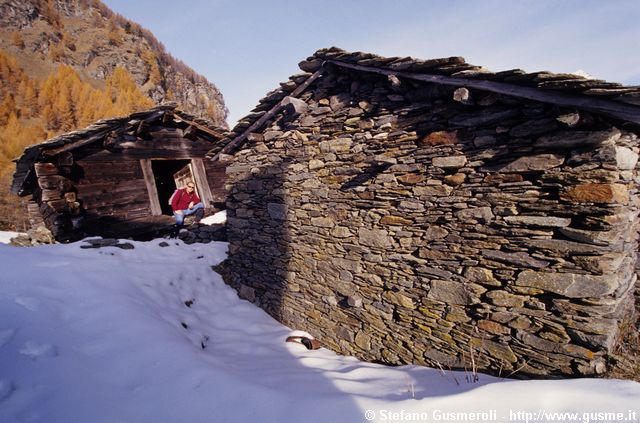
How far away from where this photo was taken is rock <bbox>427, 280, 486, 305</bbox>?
288 cm

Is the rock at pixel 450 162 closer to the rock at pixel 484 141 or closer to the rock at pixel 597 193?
the rock at pixel 484 141

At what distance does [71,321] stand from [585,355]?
4998 millimetres

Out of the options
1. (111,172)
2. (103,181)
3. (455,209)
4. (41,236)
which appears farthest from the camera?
(111,172)

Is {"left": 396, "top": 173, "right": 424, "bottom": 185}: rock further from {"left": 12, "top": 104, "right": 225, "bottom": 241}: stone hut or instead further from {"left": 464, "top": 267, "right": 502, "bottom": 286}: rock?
{"left": 12, "top": 104, "right": 225, "bottom": 241}: stone hut

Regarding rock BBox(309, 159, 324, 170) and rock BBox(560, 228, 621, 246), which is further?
rock BBox(309, 159, 324, 170)

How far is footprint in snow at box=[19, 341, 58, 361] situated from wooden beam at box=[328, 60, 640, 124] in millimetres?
4393

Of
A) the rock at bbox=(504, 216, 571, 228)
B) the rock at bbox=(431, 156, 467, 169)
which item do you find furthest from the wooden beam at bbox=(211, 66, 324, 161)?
the rock at bbox=(504, 216, 571, 228)

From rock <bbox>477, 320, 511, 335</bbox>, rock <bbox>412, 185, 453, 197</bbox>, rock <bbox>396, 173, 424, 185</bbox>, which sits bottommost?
rock <bbox>477, 320, 511, 335</bbox>

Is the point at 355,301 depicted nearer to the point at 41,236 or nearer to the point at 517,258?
the point at 517,258

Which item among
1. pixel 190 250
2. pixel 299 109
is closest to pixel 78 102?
pixel 190 250

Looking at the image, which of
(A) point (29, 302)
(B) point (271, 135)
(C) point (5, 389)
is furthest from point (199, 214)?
(C) point (5, 389)

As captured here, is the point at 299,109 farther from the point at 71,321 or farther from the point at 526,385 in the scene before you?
the point at 526,385

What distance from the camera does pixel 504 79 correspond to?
2.37m

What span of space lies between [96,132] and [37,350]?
21.0 feet
